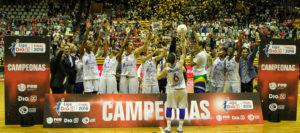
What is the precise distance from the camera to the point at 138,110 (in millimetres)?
6969

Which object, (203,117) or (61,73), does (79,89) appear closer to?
(61,73)

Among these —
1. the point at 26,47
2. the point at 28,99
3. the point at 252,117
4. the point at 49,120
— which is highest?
the point at 26,47

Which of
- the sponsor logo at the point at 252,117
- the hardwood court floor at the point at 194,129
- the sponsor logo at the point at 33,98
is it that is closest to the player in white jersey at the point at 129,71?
the hardwood court floor at the point at 194,129

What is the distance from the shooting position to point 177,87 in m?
6.30

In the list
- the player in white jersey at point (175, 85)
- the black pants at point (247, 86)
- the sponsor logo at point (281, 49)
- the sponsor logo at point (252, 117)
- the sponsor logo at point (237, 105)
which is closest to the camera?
the player in white jersey at point (175, 85)

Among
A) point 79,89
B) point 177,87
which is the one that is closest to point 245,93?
point 177,87

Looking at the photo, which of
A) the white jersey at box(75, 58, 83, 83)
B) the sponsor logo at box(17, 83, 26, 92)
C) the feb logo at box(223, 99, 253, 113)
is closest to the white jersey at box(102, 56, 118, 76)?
the white jersey at box(75, 58, 83, 83)

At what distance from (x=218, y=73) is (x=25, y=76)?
15.7 ft

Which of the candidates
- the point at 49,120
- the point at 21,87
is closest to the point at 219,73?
the point at 49,120

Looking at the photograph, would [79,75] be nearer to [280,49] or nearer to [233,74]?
[233,74]

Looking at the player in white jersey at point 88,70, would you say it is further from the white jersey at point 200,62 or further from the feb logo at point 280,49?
the feb logo at point 280,49

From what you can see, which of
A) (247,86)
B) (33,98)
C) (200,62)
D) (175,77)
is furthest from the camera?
(247,86)

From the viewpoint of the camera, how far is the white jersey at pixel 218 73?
25.3ft

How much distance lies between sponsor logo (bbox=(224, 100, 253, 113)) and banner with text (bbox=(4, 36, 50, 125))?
14.3 ft
